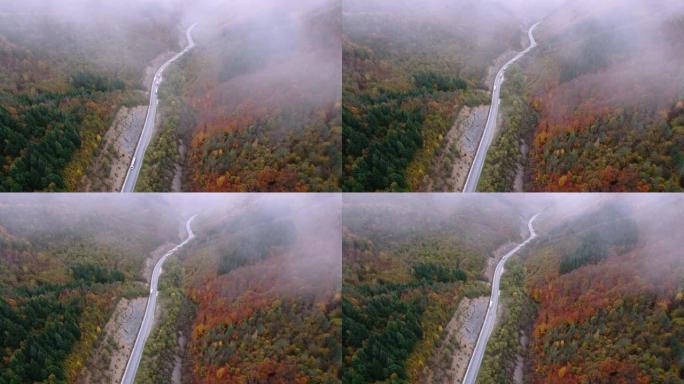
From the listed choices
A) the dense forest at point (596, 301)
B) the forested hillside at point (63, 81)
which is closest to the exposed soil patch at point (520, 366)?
the dense forest at point (596, 301)

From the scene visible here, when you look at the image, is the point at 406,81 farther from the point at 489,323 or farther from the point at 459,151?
the point at 489,323

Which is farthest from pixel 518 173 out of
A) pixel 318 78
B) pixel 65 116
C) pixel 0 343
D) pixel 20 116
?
pixel 0 343

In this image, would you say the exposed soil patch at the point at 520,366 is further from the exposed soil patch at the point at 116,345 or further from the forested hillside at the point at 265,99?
the exposed soil patch at the point at 116,345

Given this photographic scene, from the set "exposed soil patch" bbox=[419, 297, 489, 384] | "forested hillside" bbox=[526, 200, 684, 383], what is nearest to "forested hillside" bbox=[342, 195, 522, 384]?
"exposed soil patch" bbox=[419, 297, 489, 384]

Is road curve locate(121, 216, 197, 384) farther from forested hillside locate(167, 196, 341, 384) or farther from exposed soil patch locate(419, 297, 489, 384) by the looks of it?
exposed soil patch locate(419, 297, 489, 384)

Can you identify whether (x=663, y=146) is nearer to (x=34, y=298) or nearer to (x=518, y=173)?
(x=518, y=173)

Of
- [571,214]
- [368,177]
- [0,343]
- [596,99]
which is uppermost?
[596,99]
